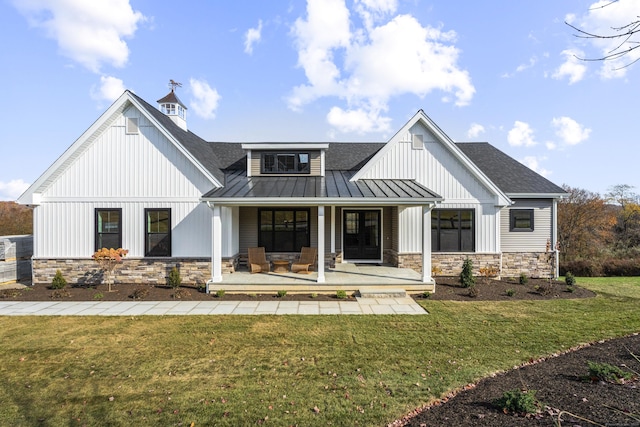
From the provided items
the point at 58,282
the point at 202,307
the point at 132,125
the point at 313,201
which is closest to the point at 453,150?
the point at 313,201

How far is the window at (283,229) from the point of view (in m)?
13.3

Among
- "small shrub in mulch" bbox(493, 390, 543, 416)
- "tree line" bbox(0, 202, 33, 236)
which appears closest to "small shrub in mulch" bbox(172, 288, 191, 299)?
"small shrub in mulch" bbox(493, 390, 543, 416)

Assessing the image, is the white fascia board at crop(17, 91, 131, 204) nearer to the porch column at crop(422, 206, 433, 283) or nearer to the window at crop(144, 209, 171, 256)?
the window at crop(144, 209, 171, 256)

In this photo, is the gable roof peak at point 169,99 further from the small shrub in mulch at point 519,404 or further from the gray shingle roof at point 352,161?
the small shrub in mulch at point 519,404

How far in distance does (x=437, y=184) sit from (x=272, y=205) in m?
6.92

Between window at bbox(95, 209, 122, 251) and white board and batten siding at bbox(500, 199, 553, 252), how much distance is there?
15.1m

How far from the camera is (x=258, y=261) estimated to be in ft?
40.5

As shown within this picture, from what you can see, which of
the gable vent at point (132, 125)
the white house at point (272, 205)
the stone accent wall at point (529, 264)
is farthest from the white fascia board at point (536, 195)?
the gable vent at point (132, 125)

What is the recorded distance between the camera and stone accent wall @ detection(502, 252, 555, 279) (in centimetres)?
1359

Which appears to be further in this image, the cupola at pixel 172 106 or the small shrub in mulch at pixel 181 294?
the cupola at pixel 172 106

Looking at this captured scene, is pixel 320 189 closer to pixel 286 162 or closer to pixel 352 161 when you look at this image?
pixel 286 162

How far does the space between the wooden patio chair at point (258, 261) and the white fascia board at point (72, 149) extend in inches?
268

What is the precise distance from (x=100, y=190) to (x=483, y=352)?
12762mm

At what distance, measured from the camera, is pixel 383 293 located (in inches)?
397
